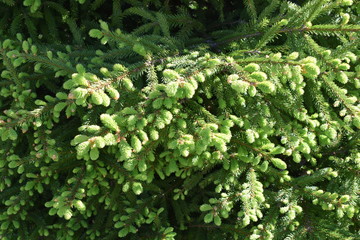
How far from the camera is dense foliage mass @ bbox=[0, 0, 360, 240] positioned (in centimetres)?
211

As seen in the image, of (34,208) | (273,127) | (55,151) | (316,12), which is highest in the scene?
(316,12)

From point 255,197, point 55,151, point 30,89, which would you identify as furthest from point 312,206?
point 30,89

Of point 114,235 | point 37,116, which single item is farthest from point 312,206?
point 37,116

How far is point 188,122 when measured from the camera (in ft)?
7.67

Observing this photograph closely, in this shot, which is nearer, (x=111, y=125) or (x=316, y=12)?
(x=111, y=125)

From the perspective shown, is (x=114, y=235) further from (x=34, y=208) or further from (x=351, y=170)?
(x=351, y=170)

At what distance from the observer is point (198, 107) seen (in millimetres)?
2424

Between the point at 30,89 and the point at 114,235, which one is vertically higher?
the point at 30,89

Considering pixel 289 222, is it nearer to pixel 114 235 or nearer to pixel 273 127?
pixel 273 127

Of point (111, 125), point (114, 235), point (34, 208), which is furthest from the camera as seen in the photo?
point (34, 208)

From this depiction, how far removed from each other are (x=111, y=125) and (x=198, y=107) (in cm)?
71

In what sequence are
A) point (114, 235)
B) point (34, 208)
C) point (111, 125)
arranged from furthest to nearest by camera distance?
point (34, 208)
point (114, 235)
point (111, 125)

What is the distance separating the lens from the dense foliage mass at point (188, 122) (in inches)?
83.2

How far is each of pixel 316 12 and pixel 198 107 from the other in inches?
40.9
